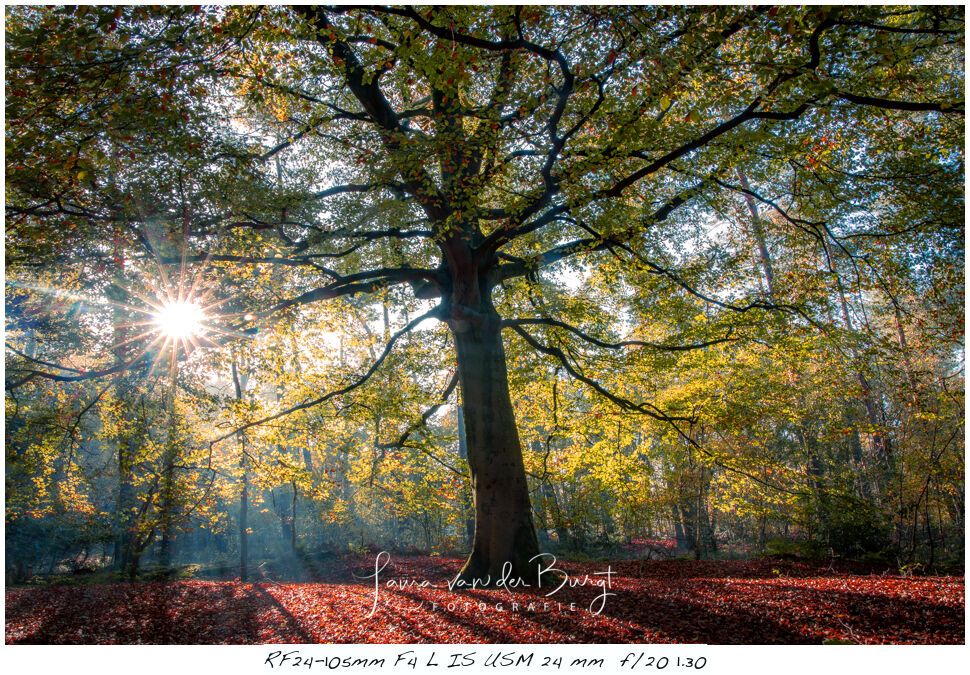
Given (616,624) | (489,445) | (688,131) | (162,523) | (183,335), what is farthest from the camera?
(162,523)

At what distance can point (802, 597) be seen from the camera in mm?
4441

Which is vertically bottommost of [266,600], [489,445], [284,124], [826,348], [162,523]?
[266,600]

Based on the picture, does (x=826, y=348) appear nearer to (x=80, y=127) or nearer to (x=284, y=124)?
(x=284, y=124)

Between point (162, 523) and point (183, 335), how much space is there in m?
5.90

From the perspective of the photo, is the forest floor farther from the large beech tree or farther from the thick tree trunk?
the large beech tree

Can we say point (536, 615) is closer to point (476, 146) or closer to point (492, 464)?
point (492, 464)

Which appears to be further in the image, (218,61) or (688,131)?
(688,131)

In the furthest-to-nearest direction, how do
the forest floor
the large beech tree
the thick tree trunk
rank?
the thick tree trunk < the large beech tree < the forest floor

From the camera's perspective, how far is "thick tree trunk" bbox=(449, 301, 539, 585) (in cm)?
616

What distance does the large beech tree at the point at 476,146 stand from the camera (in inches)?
171

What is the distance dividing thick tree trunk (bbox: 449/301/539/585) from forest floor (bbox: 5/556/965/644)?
0.48 meters

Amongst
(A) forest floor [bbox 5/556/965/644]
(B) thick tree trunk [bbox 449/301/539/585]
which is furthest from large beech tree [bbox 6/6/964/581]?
(A) forest floor [bbox 5/556/965/644]

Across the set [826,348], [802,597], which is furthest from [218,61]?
[826,348]
